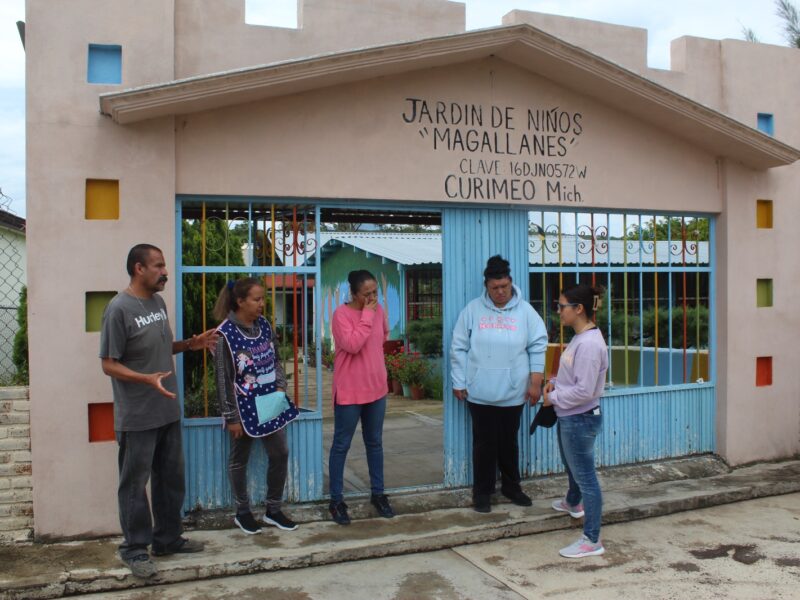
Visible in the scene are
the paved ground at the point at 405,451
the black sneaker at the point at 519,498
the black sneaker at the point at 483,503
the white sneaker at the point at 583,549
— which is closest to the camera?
the white sneaker at the point at 583,549

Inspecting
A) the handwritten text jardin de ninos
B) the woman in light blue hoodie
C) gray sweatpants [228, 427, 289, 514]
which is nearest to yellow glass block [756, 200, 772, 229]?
the handwritten text jardin de ninos

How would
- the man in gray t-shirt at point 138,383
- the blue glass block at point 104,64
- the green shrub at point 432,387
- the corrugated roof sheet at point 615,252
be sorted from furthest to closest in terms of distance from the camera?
1. the green shrub at point 432,387
2. the corrugated roof sheet at point 615,252
3. the blue glass block at point 104,64
4. the man in gray t-shirt at point 138,383

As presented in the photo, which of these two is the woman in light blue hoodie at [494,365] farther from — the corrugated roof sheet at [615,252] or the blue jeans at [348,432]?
the corrugated roof sheet at [615,252]

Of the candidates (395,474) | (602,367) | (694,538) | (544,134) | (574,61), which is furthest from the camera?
(395,474)

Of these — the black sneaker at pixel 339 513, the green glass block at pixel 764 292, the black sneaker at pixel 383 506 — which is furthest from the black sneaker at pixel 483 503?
the green glass block at pixel 764 292

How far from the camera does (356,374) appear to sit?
18.5 feet

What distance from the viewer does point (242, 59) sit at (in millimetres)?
5715

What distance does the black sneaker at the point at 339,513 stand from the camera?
18.5 ft

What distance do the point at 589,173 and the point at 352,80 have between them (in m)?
2.19

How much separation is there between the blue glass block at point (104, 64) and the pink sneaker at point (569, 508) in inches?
169

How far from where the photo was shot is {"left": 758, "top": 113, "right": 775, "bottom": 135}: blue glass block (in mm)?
7633

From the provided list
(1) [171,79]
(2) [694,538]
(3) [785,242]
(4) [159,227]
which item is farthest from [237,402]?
(3) [785,242]

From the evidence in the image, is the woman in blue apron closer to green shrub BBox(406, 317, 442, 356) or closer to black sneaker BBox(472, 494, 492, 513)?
black sneaker BBox(472, 494, 492, 513)

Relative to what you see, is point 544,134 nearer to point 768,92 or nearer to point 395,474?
point 768,92
